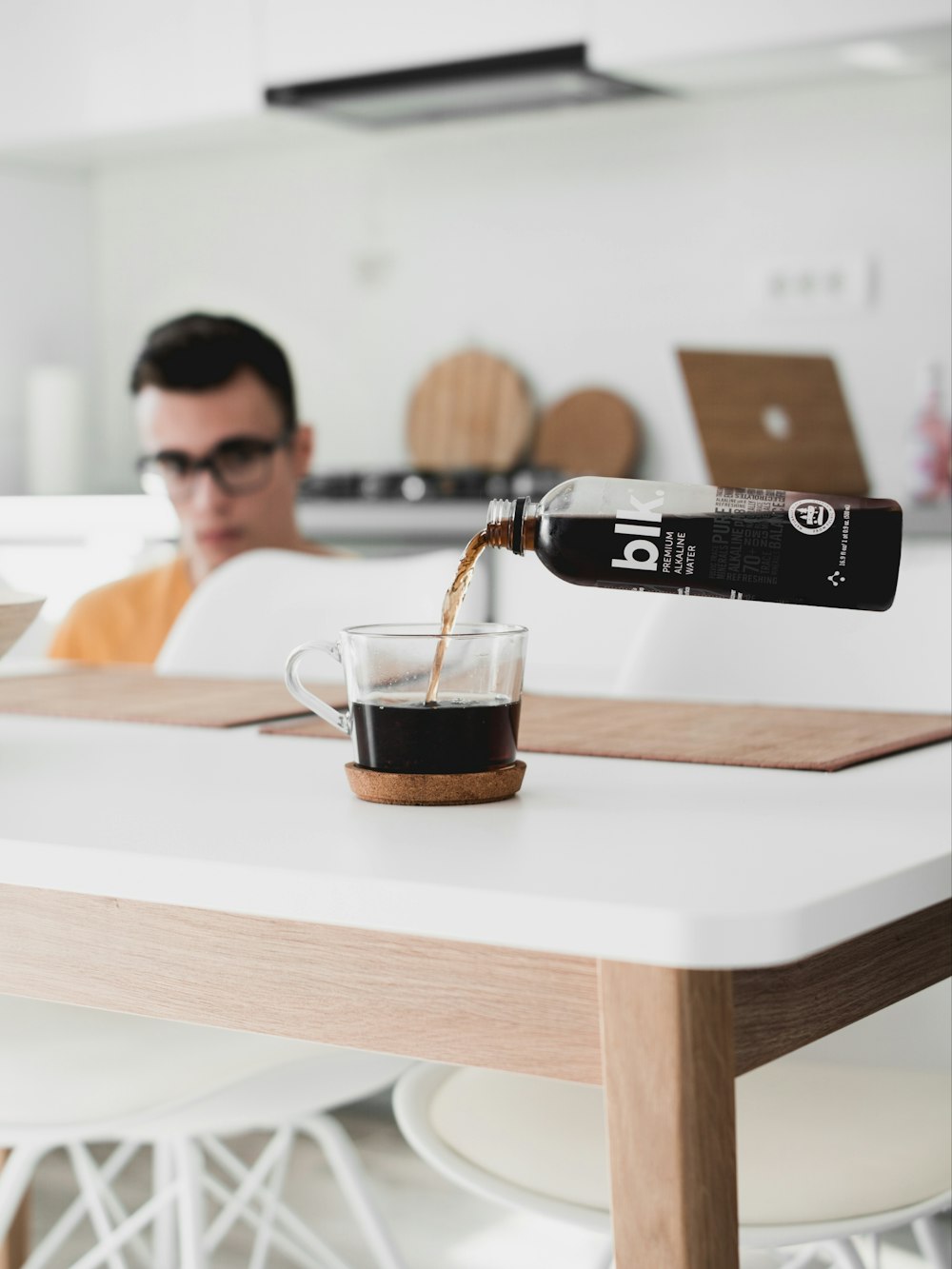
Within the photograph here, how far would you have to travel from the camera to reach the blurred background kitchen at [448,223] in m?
3.31

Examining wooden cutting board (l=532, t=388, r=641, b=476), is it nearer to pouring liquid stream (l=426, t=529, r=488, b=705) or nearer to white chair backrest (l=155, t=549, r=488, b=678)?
white chair backrest (l=155, t=549, r=488, b=678)

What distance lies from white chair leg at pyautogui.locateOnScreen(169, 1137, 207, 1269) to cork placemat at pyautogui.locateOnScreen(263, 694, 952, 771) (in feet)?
1.32

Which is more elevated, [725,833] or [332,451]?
[332,451]

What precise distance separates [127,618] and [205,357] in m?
0.40

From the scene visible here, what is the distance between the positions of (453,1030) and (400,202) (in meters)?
3.54

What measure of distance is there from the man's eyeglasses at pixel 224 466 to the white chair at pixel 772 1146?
130 cm

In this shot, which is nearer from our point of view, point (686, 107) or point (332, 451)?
point (686, 107)

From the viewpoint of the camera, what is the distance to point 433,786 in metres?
0.88

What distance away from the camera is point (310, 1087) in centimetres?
125

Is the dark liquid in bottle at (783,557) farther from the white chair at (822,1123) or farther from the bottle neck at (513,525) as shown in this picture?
the white chair at (822,1123)

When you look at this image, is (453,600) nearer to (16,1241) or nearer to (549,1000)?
(549,1000)

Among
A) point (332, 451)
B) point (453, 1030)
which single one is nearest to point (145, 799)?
point (453, 1030)

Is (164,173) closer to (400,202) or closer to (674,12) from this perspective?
(400,202)

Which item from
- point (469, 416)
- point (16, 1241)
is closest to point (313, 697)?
point (16, 1241)
